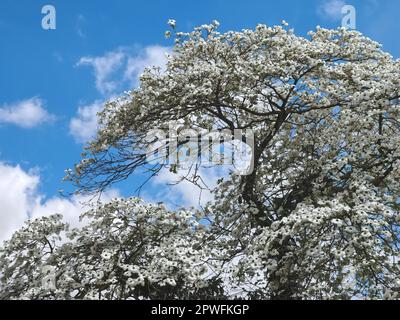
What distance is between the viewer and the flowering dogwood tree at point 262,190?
343 inches

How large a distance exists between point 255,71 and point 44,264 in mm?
5251

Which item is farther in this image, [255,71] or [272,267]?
[255,71]

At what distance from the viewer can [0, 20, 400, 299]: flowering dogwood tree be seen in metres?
8.70

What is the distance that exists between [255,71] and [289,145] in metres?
1.95

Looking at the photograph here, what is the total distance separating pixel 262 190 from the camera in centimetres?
1138

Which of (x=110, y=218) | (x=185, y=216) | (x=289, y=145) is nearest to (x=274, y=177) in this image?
(x=289, y=145)

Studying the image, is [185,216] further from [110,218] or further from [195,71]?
[195,71]

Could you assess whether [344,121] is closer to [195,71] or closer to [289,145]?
[289,145]

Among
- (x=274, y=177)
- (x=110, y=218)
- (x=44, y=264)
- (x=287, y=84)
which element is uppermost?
(x=287, y=84)
